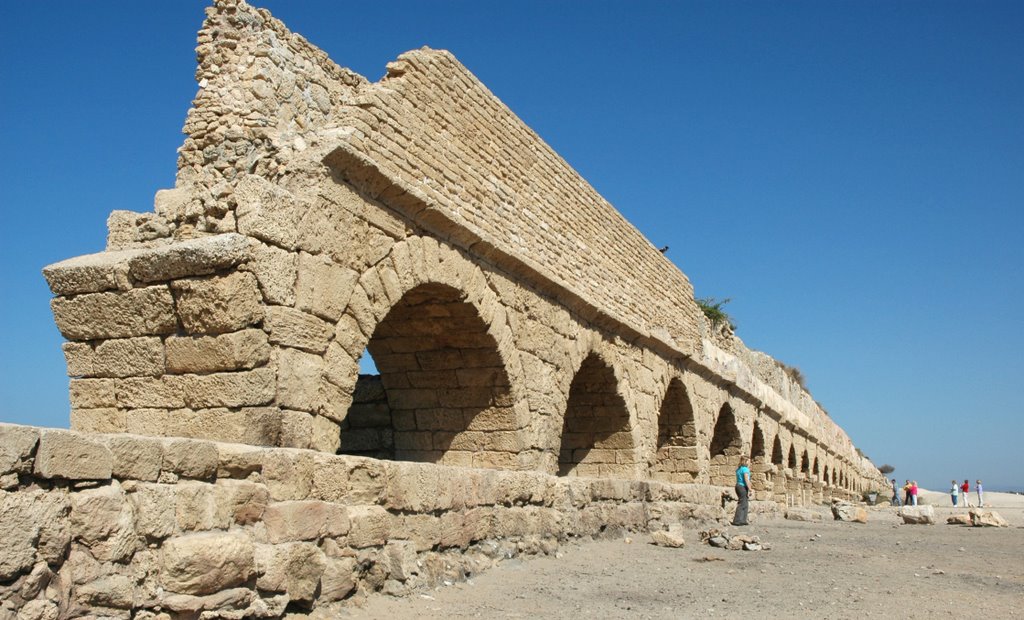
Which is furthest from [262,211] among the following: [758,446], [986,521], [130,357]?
[758,446]

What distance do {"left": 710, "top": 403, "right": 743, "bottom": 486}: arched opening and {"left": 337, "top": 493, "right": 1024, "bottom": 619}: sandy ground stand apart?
7.17 meters

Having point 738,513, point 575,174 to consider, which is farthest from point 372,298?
point 738,513

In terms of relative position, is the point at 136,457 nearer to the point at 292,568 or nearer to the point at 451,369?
the point at 292,568

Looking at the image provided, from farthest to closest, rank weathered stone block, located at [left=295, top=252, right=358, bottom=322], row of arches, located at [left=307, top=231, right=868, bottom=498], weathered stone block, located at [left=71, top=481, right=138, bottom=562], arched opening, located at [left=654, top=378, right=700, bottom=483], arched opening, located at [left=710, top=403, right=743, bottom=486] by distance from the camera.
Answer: arched opening, located at [left=710, top=403, right=743, bottom=486] → arched opening, located at [left=654, top=378, right=700, bottom=483] → row of arches, located at [left=307, top=231, right=868, bottom=498] → weathered stone block, located at [left=295, top=252, right=358, bottom=322] → weathered stone block, located at [left=71, top=481, right=138, bottom=562]

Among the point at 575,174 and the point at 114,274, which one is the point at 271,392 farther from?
the point at 575,174

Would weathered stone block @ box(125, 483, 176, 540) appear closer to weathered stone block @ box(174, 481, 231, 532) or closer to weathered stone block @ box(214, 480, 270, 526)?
weathered stone block @ box(174, 481, 231, 532)

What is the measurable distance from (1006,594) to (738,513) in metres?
6.69

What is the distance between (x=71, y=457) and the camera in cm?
317

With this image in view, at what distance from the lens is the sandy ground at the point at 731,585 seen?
205 inches

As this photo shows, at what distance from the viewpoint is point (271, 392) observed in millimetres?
5363

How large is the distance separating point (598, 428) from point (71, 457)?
29.2ft

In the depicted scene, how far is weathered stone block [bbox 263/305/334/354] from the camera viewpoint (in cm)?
547

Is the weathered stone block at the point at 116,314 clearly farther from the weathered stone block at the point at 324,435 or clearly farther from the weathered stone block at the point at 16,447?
the weathered stone block at the point at 16,447

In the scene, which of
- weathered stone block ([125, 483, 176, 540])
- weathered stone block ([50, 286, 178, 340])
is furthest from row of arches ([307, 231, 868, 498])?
weathered stone block ([125, 483, 176, 540])
